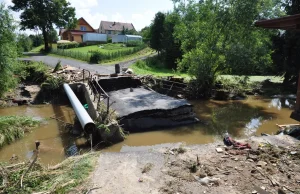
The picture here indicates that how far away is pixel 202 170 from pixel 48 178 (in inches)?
135

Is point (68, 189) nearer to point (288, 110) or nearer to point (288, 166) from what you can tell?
point (288, 166)

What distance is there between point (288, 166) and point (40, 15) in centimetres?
4183

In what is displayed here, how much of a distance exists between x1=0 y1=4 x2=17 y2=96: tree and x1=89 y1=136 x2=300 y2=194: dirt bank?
10.7 m

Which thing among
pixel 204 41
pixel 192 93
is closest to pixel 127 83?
pixel 192 93

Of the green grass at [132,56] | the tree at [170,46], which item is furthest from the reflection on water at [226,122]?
the green grass at [132,56]

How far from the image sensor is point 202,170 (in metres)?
5.81

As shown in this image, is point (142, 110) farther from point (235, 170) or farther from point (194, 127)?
point (235, 170)

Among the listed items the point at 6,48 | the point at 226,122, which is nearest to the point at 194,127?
the point at 226,122

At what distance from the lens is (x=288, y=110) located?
15.3 meters

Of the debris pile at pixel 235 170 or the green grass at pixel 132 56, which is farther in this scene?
the green grass at pixel 132 56

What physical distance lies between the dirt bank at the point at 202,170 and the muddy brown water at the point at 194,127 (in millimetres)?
2848

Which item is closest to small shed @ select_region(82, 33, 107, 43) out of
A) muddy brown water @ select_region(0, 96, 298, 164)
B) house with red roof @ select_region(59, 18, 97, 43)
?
house with red roof @ select_region(59, 18, 97, 43)

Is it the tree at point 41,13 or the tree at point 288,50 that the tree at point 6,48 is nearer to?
the tree at point 288,50

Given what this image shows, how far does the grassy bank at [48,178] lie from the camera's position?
4.68 meters
